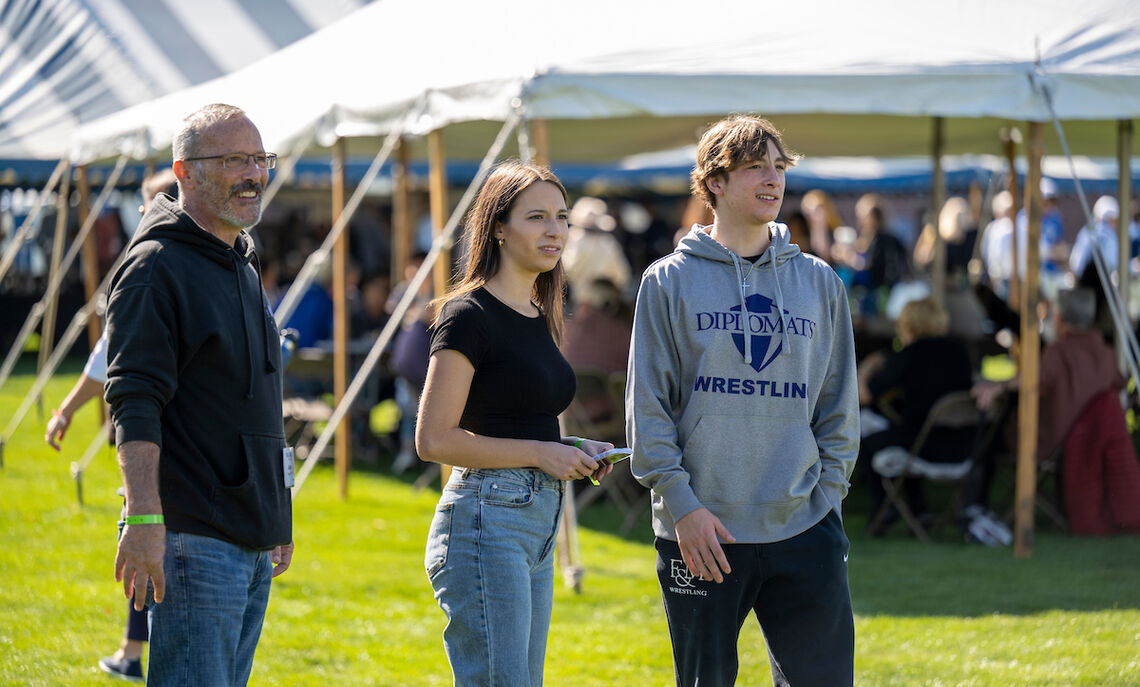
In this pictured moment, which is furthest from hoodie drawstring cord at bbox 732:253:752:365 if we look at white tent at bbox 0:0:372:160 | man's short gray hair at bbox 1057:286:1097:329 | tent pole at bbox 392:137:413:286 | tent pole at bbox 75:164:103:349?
white tent at bbox 0:0:372:160

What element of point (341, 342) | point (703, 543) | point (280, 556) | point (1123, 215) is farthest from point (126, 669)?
point (1123, 215)

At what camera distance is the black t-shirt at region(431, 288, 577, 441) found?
3.01 m

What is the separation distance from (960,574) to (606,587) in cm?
177

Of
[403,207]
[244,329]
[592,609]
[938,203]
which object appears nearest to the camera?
[244,329]

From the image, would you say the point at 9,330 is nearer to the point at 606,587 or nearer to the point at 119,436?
the point at 606,587

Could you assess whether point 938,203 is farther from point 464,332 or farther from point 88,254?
point 464,332

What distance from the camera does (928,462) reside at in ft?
24.0

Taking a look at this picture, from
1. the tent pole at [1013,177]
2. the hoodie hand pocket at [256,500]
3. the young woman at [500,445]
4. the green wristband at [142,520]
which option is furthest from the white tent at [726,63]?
the green wristband at [142,520]

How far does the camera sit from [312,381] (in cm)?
1081

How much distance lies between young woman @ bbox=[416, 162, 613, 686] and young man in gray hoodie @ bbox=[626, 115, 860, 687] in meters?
0.22

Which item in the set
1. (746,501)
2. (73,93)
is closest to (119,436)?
(746,501)

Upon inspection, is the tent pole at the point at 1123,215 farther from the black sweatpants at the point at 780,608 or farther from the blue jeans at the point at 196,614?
the blue jeans at the point at 196,614

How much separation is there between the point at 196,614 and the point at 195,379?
491mm

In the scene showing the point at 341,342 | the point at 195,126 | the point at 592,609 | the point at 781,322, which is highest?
the point at 195,126
